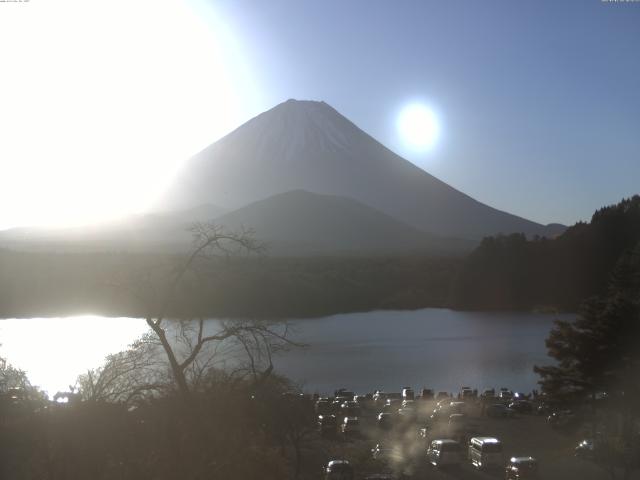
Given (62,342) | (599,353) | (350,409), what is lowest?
(350,409)

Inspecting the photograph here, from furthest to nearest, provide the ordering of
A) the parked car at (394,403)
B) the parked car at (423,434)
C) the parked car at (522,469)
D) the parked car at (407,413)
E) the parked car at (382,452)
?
the parked car at (394,403) → the parked car at (407,413) → the parked car at (423,434) → the parked car at (382,452) → the parked car at (522,469)

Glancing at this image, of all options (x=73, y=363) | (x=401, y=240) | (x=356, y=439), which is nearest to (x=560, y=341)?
(x=356, y=439)

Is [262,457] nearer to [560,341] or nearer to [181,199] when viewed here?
[560,341]

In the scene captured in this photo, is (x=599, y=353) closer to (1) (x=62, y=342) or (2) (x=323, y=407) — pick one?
(2) (x=323, y=407)

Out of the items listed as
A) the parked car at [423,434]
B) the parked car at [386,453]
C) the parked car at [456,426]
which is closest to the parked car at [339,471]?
the parked car at [386,453]

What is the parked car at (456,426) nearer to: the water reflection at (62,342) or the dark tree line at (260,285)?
the dark tree line at (260,285)

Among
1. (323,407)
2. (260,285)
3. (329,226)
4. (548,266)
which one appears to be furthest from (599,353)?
(329,226)
